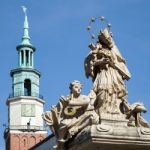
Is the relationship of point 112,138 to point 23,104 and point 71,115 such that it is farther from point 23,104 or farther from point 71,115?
point 23,104

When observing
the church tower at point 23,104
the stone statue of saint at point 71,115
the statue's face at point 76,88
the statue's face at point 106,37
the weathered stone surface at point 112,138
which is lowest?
the weathered stone surface at point 112,138

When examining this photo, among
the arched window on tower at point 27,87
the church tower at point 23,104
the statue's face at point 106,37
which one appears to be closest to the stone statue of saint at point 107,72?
the statue's face at point 106,37

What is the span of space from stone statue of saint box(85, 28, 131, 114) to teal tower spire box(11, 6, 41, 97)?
98.3 m

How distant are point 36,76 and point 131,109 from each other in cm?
10116

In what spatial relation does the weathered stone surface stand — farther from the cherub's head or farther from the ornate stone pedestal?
the cherub's head

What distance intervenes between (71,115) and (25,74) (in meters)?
100

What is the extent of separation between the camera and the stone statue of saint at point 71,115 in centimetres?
1753

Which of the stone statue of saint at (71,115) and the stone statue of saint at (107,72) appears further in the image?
the stone statue of saint at (107,72)

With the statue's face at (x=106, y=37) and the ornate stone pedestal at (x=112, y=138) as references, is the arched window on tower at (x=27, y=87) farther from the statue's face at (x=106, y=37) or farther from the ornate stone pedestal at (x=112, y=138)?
the ornate stone pedestal at (x=112, y=138)

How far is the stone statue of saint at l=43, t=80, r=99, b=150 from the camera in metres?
17.5

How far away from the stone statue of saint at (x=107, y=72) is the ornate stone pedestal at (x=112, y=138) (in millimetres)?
745

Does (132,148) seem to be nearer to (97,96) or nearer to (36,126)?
(97,96)

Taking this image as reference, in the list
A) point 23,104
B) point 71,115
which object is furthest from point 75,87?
point 23,104

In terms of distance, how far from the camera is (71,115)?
1786 cm
